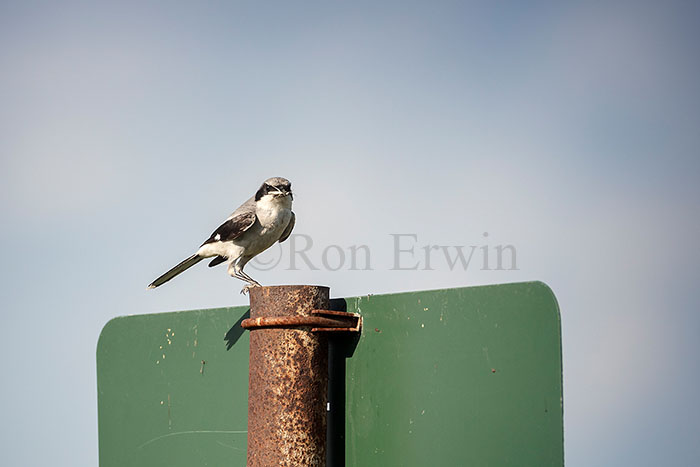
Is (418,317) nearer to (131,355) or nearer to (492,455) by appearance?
(492,455)

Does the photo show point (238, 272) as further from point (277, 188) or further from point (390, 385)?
point (390, 385)

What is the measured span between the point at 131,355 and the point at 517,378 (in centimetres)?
203

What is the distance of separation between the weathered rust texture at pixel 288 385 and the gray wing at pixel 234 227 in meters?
3.20

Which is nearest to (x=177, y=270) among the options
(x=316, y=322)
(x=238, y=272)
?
(x=238, y=272)

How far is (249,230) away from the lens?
581 cm

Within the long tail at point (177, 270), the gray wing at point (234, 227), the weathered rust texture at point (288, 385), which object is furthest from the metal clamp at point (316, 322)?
the long tail at point (177, 270)

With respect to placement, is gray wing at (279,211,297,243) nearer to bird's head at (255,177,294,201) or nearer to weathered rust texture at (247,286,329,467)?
bird's head at (255,177,294,201)

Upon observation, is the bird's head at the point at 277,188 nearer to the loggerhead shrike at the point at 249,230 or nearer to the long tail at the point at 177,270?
the loggerhead shrike at the point at 249,230

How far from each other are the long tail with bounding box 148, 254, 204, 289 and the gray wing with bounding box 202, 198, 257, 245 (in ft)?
0.75

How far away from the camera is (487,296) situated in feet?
7.40

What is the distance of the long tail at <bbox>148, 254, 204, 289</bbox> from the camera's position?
583cm

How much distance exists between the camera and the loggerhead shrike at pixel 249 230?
18.8ft

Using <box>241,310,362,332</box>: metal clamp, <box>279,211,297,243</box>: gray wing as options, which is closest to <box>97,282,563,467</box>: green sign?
<box>241,310,362,332</box>: metal clamp

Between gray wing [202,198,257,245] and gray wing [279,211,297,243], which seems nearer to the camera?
gray wing [202,198,257,245]
